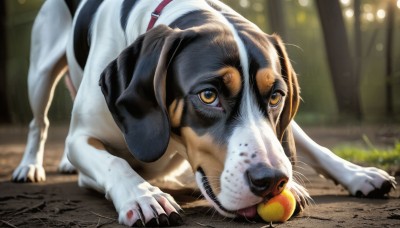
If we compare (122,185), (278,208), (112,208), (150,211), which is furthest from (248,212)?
(112,208)

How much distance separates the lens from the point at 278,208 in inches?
111

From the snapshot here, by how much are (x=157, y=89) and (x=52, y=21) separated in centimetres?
277

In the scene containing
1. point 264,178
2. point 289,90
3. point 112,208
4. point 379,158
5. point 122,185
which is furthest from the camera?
point 379,158

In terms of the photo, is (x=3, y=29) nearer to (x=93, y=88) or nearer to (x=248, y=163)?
(x=93, y=88)

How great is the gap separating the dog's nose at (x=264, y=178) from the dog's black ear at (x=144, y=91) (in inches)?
24.6

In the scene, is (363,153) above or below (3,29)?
above

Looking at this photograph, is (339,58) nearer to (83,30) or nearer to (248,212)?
(83,30)

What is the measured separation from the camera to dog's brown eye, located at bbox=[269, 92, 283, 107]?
3061 mm

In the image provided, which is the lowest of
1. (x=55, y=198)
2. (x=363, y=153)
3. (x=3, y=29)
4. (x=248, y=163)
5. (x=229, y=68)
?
(x=3, y=29)

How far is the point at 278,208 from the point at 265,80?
633mm

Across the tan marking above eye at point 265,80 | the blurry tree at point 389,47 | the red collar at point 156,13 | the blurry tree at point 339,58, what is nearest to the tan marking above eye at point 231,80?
the tan marking above eye at point 265,80

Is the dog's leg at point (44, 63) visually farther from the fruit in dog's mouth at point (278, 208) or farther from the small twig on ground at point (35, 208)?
the fruit in dog's mouth at point (278, 208)

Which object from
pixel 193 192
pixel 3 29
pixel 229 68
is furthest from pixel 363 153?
pixel 3 29

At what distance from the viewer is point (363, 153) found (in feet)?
20.3
